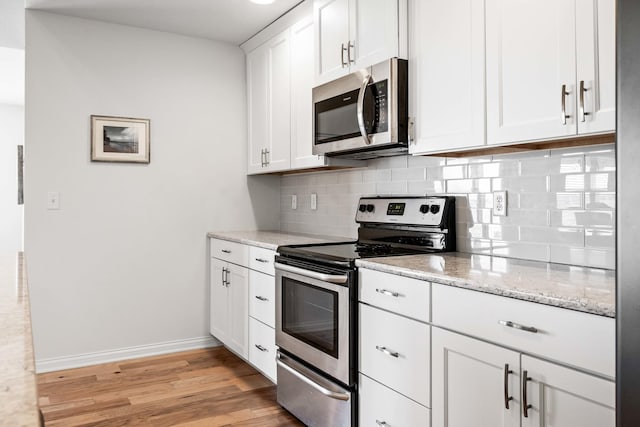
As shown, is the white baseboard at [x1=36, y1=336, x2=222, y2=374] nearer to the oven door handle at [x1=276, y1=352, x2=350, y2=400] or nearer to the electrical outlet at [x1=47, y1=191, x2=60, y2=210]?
the electrical outlet at [x1=47, y1=191, x2=60, y2=210]

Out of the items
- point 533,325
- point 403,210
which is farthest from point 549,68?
point 403,210

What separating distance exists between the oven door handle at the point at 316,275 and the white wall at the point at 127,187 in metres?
1.40

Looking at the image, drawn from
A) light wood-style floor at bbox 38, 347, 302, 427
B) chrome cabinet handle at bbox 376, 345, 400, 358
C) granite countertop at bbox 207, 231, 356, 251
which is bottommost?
light wood-style floor at bbox 38, 347, 302, 427

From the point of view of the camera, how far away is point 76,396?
2873 millimetres

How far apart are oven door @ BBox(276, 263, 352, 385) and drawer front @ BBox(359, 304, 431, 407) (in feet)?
0.32

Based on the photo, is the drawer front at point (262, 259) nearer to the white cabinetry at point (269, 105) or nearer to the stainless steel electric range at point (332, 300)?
the stainless steel electric range at point (332, 300)

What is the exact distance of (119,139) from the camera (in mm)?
3498

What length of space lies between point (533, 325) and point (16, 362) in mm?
1219

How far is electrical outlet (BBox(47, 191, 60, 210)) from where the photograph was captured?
3.27m

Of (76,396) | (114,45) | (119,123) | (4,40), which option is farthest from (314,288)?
(4,40)

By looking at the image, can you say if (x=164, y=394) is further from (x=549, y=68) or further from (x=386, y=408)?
(x=549, y=68)

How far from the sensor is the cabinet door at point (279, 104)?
334 centimetres

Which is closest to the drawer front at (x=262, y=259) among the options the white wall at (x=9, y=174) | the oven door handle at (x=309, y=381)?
the oven door handle at (x=309, y=381)

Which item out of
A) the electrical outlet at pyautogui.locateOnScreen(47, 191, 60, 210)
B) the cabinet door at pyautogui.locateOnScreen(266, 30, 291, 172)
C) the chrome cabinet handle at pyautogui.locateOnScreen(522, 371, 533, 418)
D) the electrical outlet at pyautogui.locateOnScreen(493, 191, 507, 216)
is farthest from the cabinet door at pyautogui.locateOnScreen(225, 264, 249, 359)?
the chrome cabinet handle at pyautogui.locateOnScreen(522, 371, 533, 418)
